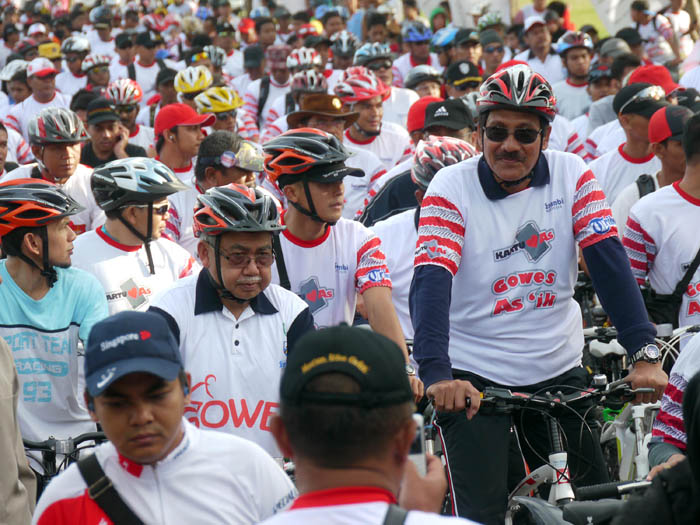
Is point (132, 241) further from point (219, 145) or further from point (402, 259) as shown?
point (219, 145)

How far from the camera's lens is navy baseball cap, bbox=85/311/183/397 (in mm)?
3646

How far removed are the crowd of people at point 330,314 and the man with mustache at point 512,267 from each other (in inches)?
0.4

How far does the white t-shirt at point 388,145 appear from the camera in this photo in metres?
13.1

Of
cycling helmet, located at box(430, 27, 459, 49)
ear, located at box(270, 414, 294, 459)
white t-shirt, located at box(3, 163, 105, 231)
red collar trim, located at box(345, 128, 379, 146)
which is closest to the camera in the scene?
ear, located at box(270, 414, 294, 459)

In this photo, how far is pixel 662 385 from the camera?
5.38m

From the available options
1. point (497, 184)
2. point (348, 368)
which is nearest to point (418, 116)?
point (497, 184)

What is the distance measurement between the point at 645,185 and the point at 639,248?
3.94ft

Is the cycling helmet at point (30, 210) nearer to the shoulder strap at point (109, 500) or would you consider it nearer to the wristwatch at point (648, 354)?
the shoulder strap at point (109, 500)

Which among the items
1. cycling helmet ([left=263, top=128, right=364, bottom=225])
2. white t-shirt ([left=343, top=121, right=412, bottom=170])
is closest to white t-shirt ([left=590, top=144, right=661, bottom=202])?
white t-shirt ([left=343, top=121, right=412, bottom=170])

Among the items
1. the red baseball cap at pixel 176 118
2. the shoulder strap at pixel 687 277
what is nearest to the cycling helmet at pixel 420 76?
the red baseball cap at pixel 176 118

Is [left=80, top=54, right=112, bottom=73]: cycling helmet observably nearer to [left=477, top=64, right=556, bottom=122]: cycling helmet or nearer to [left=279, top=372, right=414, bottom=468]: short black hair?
[left=477, top=64, right=556, bottom=122]: cycling helmet

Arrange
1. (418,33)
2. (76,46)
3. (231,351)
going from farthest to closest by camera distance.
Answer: (76,46), (418,33), (231,351)

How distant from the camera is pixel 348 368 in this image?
262 cm

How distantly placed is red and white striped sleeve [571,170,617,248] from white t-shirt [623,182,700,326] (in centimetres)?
167
